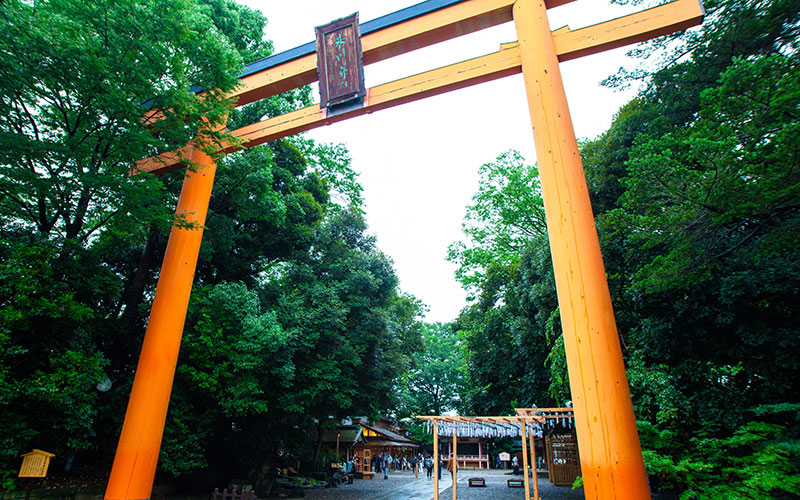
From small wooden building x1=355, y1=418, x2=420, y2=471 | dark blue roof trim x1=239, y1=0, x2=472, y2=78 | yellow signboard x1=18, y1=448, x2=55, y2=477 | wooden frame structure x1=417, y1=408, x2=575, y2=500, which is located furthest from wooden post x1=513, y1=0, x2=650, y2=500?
small wooden building x1=355, y1=418, x2=420, y2=471

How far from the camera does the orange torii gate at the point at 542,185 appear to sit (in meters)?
3.61

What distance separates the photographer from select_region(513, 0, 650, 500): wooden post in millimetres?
3459

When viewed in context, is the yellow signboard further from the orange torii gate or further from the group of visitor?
the group of visitor

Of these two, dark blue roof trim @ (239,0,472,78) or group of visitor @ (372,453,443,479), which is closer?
dark blue roof trim @ (239,0,472,78)

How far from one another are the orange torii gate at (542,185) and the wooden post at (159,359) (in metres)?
0.02

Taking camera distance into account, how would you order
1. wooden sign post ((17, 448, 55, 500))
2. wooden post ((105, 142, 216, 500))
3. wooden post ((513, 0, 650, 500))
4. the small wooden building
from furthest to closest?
the small wooden building < wooden post ((105, 142, 216, 500)) < wooden sign post ((17, 448, 55, 500)) < wooden post ((513, 0, 650, 500))

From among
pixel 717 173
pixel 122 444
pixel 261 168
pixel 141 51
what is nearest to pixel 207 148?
pixel 141 51

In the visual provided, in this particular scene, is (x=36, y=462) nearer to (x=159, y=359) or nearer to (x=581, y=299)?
(x=159, y=359)

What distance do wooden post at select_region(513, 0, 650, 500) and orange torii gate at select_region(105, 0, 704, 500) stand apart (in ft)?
0.04

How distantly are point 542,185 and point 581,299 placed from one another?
4.93ft

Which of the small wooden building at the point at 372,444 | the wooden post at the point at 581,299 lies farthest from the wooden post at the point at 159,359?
the small wooden building at the point at 372,444

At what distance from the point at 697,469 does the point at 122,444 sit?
26.1ft

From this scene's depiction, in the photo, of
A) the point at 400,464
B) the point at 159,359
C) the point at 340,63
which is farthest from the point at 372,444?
the point at 340,63

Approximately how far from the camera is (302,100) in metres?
14.6
